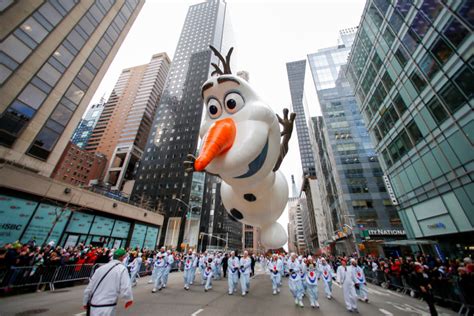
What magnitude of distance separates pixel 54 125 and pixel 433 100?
2676cm

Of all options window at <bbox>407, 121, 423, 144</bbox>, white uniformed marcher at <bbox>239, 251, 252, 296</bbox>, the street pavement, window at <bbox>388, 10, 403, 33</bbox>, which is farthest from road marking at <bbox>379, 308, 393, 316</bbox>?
window at <bbox>388, 10, 403, 33</bbox>

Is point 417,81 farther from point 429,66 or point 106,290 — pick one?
point 106,290

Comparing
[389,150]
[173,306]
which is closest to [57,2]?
[173,306]

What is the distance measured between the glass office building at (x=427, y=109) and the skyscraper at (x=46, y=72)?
82.1 feet

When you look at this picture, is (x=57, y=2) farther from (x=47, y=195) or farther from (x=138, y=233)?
(x=138, y=233)

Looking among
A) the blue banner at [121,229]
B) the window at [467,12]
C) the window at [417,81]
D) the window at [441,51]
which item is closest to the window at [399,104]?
the window at [417,81]

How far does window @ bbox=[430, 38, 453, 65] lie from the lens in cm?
979

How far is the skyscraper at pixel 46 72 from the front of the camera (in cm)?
1180

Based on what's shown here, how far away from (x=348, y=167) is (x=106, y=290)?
35.5 meters

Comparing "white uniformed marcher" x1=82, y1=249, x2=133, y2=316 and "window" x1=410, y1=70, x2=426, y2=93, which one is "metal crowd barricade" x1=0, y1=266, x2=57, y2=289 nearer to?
"white uniformed marcher" x1=82, y1=249, x2=133, y2=316

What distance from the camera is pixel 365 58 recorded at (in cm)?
1798

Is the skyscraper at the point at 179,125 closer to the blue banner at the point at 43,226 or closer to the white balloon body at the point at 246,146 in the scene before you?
the blue banner at the point at 43,226

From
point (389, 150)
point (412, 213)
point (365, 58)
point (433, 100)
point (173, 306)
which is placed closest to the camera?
point (173, 306)

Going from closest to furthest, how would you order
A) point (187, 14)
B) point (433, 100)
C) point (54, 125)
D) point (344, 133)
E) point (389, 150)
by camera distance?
point (433, 100) → point (54, 125) → point (389, 150) → point (344, 133) → point (187, 14)
